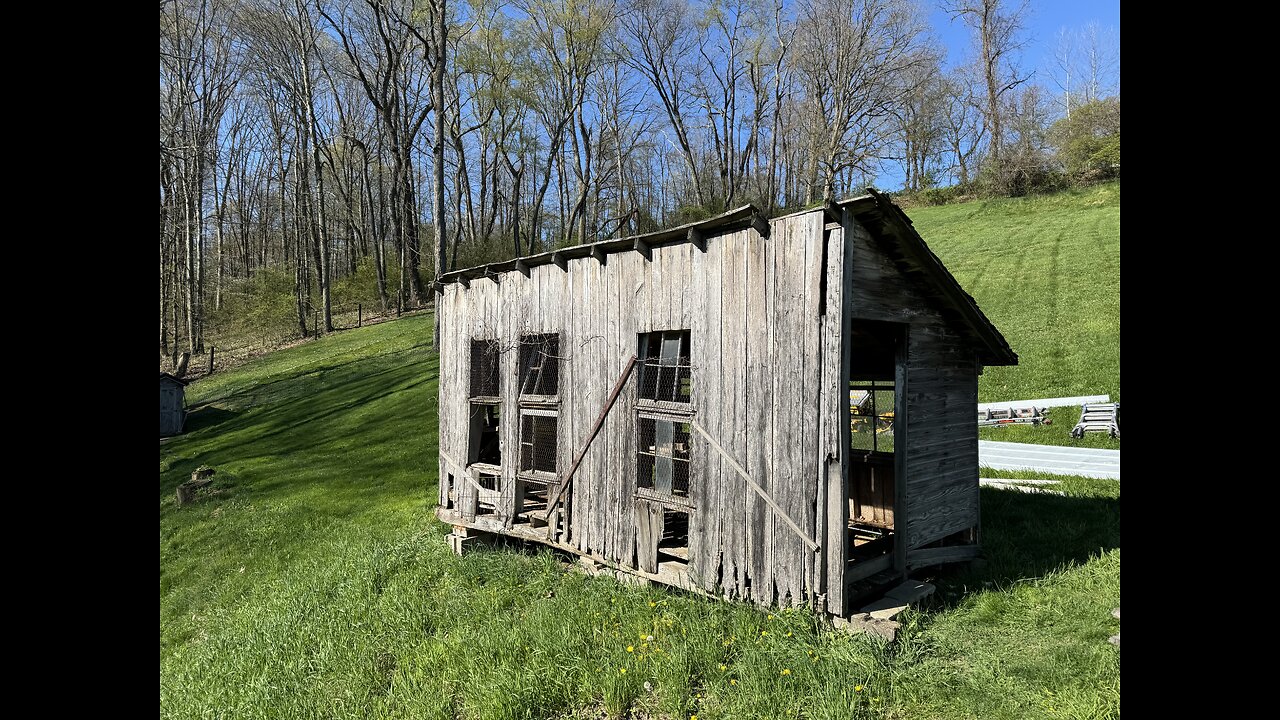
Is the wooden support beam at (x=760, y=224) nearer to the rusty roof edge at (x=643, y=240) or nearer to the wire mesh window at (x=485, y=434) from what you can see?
the rusty roof edge at (x=643, y=240)

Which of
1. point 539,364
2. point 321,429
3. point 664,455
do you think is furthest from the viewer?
point 321,429

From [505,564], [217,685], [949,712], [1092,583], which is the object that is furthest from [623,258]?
[217,685]

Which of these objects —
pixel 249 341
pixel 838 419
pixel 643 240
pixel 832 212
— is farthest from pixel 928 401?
pixel 249 341

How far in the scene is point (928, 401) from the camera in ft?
25.3

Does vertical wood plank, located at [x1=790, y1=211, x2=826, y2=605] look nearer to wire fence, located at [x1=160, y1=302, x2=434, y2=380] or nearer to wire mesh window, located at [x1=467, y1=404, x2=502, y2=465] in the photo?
wire mesh window, located at [x1=467, y1=404, x2=502, y2=465]

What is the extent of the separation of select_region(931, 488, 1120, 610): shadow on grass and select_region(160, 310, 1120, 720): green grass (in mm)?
36

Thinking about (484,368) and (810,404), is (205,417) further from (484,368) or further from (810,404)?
(810,404)

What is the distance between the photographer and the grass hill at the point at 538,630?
5.23m

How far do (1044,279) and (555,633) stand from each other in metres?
23.7

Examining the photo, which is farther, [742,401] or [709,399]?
[709,399]

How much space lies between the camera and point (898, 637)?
5.85 metres

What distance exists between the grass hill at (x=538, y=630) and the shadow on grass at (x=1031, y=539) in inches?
1.4

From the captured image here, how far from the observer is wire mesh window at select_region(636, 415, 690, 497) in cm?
752
